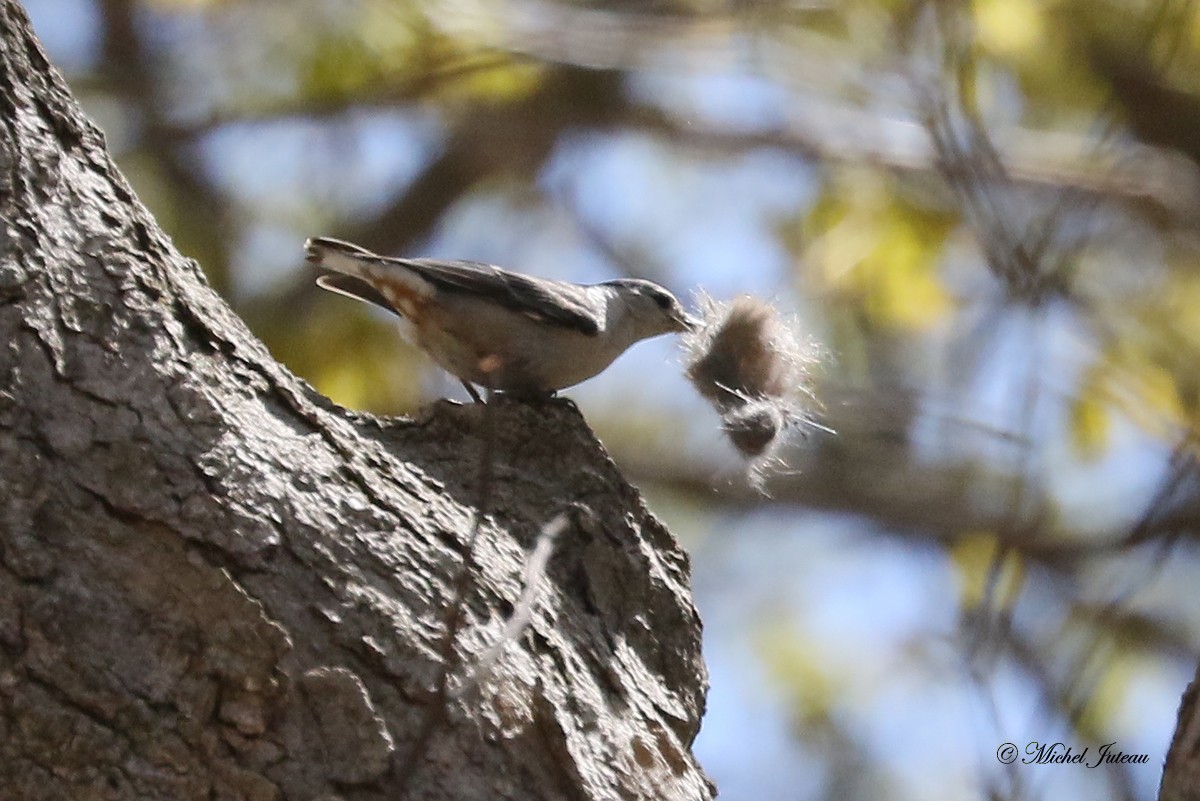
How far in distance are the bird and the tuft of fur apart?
0.27 metres

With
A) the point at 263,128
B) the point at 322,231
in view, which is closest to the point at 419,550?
the point at 263,128

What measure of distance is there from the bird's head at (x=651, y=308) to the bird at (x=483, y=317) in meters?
0.38

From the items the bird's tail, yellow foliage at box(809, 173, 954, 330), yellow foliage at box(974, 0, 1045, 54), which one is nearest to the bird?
the bird's tail

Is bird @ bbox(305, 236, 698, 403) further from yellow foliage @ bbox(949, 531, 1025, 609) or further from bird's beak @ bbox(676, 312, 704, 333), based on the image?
yellow foliage @ bbox(949, 531, 1025, 609)

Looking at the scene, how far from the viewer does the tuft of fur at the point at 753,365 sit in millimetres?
2990

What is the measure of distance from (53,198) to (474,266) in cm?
130

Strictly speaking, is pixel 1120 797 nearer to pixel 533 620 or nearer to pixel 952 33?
pixel 533 620

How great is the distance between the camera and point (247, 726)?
69.4 inches

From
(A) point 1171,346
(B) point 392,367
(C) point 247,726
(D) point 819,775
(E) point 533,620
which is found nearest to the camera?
(C) point 247,726

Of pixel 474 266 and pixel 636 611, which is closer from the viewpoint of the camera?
pixel 636 611

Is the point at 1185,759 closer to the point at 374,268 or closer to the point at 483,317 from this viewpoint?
the point at 483,317

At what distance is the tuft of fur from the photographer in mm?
2990

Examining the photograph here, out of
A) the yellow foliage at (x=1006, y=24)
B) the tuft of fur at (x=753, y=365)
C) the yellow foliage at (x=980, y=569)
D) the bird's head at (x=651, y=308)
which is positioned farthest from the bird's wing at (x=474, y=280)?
the yellow foliage at (x=1006, y=24)

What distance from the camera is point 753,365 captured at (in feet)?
9.98
